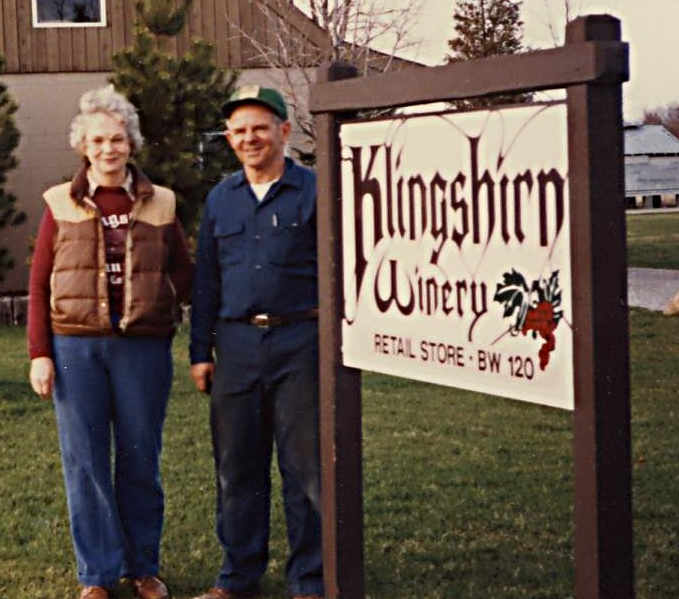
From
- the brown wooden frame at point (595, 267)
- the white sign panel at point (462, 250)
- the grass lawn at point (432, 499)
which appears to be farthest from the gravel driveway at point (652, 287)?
the brown wooden frame at point (595, 267)

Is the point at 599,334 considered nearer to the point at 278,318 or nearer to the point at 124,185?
the point at 278,318

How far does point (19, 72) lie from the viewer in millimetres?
21859

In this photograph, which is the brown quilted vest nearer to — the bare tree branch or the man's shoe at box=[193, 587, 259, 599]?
the man's shoe at box=[193, 587, 259, 599]

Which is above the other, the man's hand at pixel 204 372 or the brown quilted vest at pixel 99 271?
the brown quilted vest at pixel 99 271

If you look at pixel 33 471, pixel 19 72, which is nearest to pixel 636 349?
pixel 33 471

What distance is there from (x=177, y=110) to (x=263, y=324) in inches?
526

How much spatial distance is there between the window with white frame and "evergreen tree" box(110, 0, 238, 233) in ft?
10.2

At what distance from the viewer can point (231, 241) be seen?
5.61 m

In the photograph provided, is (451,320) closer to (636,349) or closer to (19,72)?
(636,349)

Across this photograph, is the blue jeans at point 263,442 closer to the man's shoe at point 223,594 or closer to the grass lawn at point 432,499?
the man's shoe at point 223,594

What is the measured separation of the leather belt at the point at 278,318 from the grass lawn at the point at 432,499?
1165mm

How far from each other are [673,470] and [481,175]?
16.2 feet

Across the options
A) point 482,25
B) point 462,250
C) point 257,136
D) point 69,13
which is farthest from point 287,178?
point 482,25

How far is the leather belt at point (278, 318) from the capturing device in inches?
217
